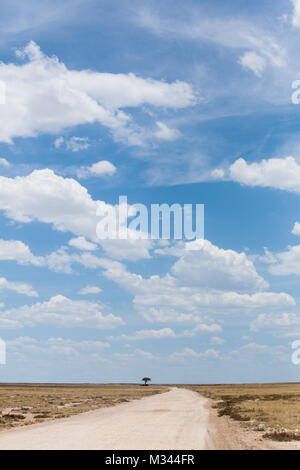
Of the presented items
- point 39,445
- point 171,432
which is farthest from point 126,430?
point 39,445

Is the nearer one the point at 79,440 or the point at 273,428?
the point at 79,440

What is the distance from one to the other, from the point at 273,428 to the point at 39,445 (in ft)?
48.1

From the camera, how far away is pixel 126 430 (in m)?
27.7
